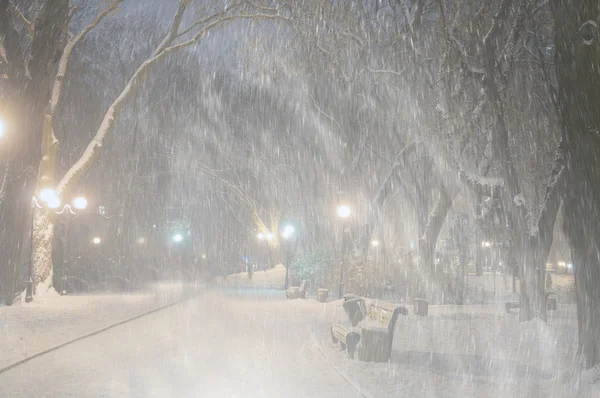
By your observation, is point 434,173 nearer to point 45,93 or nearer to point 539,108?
point 539,108

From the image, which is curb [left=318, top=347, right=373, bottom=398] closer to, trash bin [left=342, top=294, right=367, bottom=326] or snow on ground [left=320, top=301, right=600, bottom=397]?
snow on ground [left=320, top=301, right=600, bottom=397]

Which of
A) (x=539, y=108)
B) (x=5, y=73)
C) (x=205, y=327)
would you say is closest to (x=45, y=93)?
(x=5, y=73)

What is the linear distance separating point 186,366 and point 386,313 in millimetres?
3735

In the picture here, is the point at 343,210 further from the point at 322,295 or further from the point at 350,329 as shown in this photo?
the point at 350,329

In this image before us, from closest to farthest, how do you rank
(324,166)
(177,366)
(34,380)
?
(34,380) → (177,366) → (324,166)

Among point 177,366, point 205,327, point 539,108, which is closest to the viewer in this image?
point 177,366

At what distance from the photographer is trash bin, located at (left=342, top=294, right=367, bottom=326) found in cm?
1420

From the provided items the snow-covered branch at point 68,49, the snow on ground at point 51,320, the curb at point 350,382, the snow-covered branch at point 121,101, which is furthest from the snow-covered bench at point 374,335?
the snow-covered branch at point 68,49

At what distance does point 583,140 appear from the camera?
25.0 feet

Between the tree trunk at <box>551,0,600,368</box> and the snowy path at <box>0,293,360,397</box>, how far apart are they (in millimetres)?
3592

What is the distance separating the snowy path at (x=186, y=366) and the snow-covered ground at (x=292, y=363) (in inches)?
0.8

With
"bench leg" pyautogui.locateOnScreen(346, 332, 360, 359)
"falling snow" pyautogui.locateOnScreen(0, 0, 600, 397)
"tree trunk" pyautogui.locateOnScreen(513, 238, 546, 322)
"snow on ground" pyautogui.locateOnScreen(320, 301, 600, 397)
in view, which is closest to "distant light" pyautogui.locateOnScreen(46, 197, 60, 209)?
"falling snow" pyautogui.locateOnScreen(0, 0, 600, 397)

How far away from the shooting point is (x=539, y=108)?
1919cm

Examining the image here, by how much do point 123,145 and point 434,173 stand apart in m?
19.2
